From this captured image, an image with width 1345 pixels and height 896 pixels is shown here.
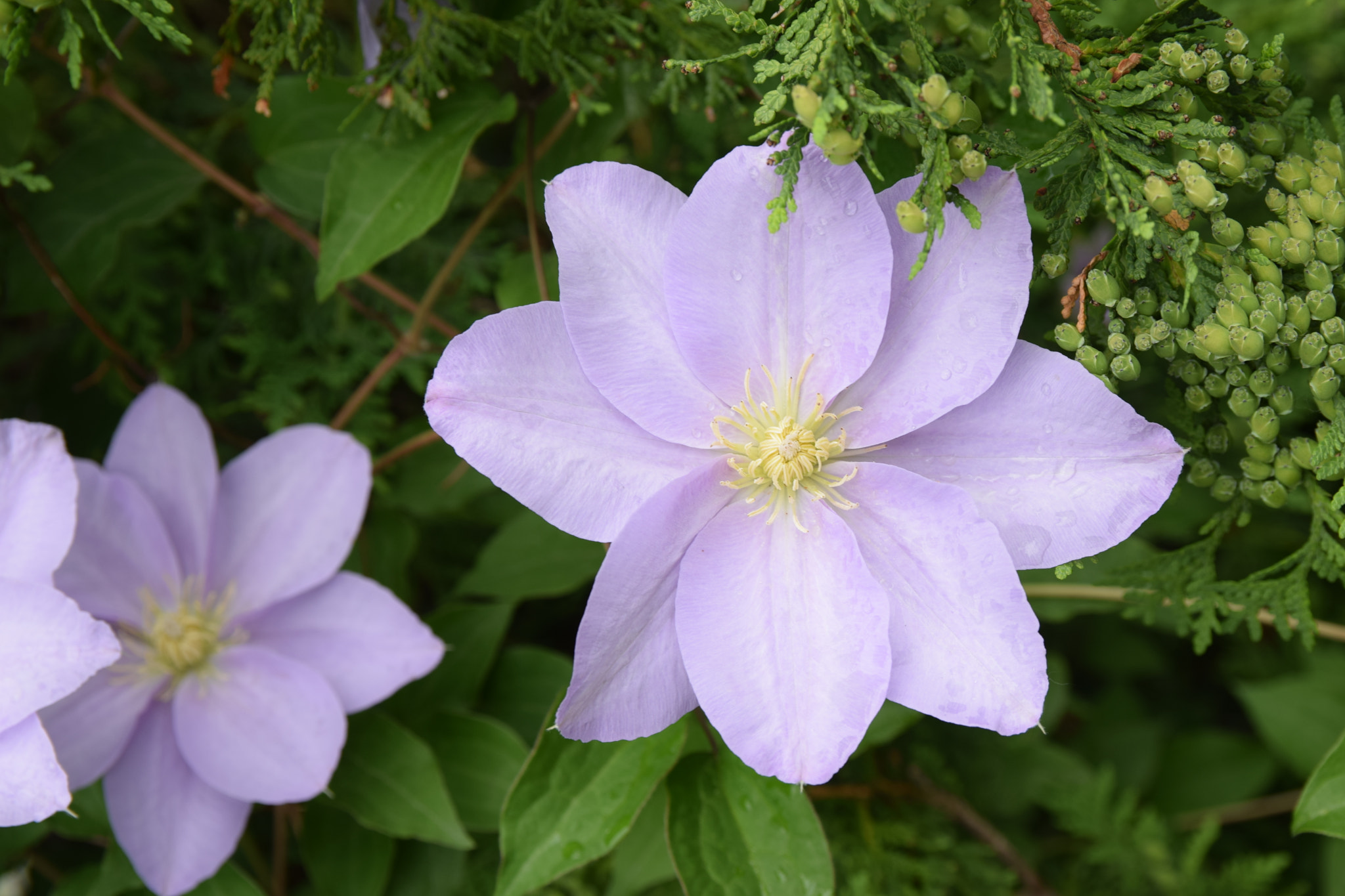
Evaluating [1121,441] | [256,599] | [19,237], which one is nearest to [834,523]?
[1121,441]

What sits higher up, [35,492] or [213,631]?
[35,492]

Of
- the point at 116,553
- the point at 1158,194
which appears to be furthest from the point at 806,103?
the point at 116,553

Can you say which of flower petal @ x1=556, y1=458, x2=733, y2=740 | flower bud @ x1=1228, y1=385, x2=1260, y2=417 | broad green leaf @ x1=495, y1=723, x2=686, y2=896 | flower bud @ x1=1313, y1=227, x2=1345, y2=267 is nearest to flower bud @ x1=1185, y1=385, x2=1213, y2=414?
flower bud @ x1=1228, y1=385, x2=1260, y2=417

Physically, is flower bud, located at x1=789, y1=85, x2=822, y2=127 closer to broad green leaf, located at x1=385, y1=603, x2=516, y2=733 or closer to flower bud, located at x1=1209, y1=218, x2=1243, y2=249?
flower bud, located at x1=1209, y1=218, x2=1243, y2=249

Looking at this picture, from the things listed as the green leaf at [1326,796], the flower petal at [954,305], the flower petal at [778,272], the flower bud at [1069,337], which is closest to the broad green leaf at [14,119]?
the flower petal at [778,272]

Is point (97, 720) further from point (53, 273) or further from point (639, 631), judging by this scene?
point (639, 631)
